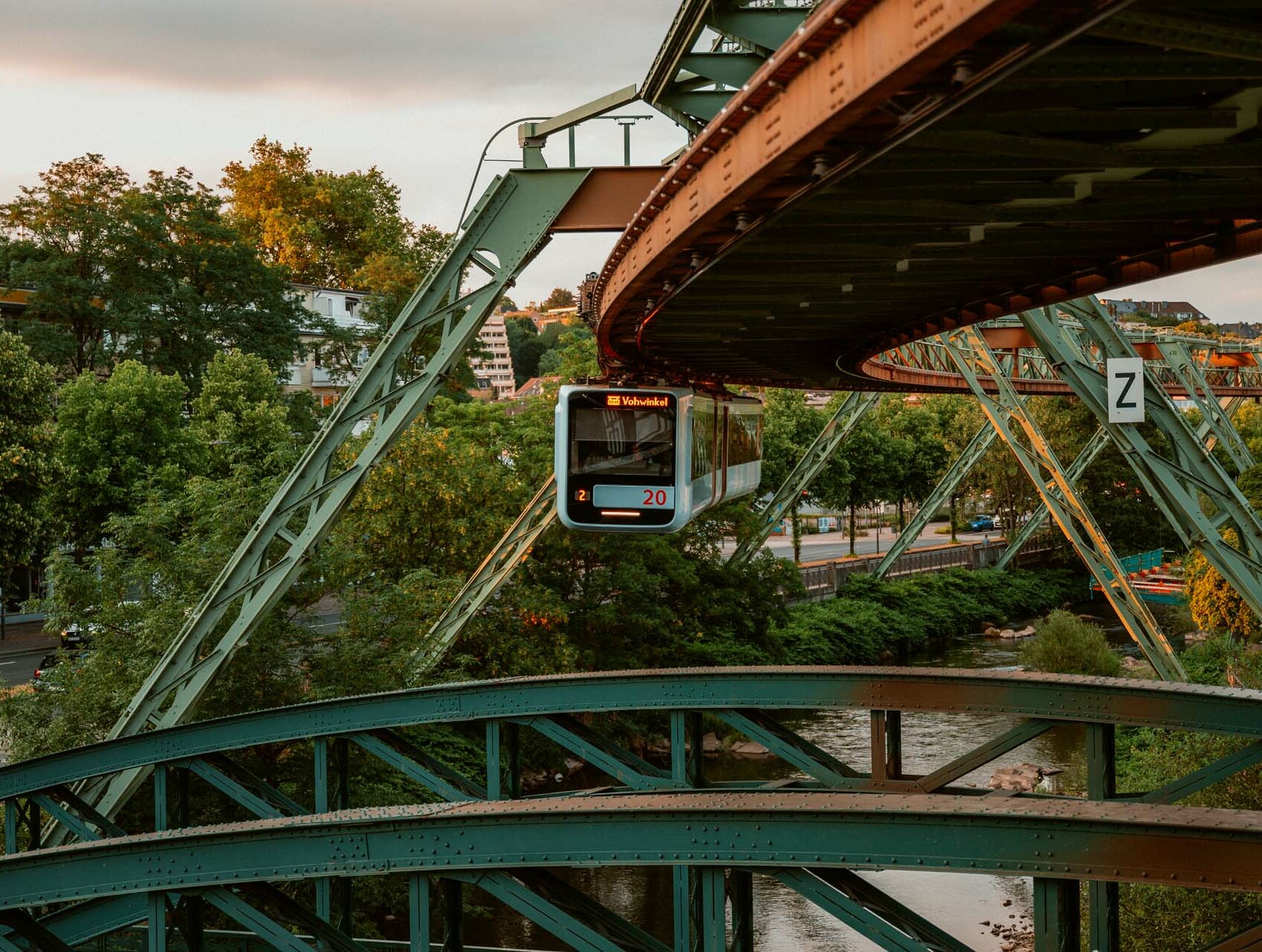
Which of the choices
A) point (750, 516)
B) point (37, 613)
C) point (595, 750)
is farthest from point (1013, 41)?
point (37, 613)

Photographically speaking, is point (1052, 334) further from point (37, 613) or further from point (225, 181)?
point (225, 181)

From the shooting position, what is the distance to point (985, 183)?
7.21 m

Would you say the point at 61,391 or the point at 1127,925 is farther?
the point at 61,391

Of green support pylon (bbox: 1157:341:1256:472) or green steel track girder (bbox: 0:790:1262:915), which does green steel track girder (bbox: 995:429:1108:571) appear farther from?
green steel track girder (bbox: 0:790:1262:915)

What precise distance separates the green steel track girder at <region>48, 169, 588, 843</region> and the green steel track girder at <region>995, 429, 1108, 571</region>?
3495cm

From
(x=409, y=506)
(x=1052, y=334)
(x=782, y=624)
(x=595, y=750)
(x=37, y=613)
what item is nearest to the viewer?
(x=595, y=750)

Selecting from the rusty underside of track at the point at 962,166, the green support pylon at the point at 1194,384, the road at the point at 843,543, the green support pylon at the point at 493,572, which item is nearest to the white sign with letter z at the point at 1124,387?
the rusty underside of track at the point at 962,166

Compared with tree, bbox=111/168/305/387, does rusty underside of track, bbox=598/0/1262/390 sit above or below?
below

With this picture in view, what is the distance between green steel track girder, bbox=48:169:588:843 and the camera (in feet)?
41.8

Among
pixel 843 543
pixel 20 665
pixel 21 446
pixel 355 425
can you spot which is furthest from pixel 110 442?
pixel 843 543

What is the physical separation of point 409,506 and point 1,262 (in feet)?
88.3

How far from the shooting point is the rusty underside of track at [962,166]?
473 centimetres

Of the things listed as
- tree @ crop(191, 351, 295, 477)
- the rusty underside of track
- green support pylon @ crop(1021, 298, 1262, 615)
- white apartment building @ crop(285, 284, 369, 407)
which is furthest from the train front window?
white apartment building @ crop(285, 284, 369, 407)

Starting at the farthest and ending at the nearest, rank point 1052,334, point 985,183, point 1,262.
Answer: point 1,262 → point 1052,334 → point 985,183
